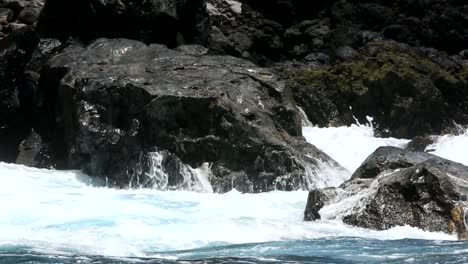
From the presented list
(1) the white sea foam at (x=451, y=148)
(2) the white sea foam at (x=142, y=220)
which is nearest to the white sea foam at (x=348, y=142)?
(1) the white sea foam at (x=451, y=148)

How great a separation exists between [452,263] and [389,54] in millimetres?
16393

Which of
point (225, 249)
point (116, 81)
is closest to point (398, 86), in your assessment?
point (116, 81)

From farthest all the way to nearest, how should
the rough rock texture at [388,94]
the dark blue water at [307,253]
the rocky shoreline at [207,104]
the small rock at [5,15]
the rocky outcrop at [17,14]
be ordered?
the small rock at [5,15] → the rocky outcrop at [17,14] → the rough rock texture at [388,94] → the rocky shoreline at [207,104] → the dark blue water at [307,253]

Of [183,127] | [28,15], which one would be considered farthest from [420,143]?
[28,15]

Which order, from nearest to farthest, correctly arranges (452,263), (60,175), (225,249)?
(452,263)
(225,249)
(60,175)

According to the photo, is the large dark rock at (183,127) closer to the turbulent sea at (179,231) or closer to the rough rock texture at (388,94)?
the turbulent sea at (179,231)

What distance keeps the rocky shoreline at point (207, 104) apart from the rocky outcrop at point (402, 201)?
0.07 ft

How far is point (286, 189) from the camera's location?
12.7 metres

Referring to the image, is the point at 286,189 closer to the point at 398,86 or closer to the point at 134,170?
the point at 134,170

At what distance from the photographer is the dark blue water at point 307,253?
255 inches

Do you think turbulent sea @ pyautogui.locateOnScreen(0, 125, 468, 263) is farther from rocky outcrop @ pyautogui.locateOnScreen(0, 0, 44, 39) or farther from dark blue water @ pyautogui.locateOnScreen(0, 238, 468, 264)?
rocky outcrop @ pyautogui.locateOnScreen(0, 0, 44, 39)

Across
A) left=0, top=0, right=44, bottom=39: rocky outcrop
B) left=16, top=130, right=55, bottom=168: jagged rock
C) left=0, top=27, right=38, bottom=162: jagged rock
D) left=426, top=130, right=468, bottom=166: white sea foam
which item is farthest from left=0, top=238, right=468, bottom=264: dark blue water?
left=0, top=0, right=44, bottom=39: rocky outcrop

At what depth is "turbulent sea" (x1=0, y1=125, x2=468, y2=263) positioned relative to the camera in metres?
6.79

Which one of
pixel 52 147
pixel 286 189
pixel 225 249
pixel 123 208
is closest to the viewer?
pixel 225 249
